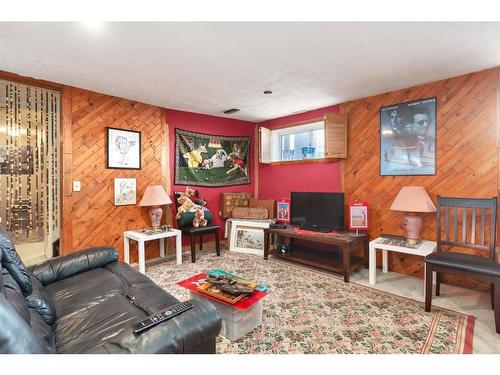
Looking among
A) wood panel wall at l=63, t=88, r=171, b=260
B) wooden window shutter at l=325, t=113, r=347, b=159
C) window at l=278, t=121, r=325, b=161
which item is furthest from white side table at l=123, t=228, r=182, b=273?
wooden window shutter at l=325, t=113, r=347, b=159

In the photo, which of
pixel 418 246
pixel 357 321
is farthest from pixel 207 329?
pixel 418 246

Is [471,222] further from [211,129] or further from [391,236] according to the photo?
[211,129]

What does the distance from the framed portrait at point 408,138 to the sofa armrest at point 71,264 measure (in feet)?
11.4

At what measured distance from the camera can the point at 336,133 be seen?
3.71 metres

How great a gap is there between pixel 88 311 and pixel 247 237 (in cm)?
285

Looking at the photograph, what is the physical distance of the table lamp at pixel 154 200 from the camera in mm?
3518

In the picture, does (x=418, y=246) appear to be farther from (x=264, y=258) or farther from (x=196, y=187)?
(x=196, y=187)

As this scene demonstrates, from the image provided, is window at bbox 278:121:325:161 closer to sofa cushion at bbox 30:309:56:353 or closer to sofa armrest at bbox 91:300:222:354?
sofa armrest at bbox 91:300:222:354

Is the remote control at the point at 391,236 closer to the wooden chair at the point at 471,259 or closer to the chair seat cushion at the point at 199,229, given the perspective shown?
the wooden chair at the point at 471,259

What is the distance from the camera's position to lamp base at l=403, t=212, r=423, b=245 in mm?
2807

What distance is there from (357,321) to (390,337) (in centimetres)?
27

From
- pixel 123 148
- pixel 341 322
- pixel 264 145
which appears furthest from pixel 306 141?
pixel 341 322

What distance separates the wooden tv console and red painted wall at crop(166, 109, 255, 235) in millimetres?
1291

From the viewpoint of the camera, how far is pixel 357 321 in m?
2.12
